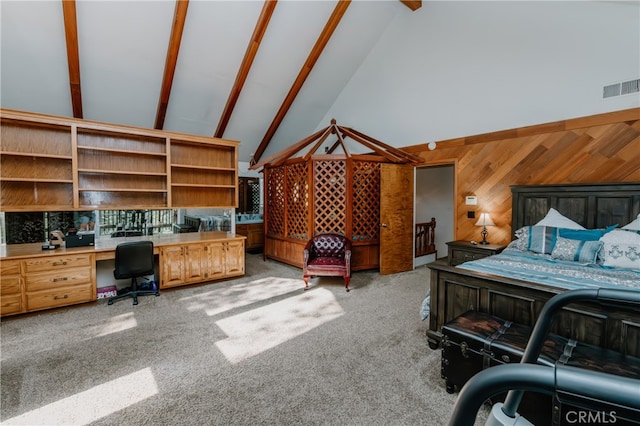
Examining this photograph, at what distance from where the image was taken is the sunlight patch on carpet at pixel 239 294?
364 centimetres

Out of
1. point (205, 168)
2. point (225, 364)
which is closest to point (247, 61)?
point (205, 168)

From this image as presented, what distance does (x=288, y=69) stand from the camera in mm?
5965

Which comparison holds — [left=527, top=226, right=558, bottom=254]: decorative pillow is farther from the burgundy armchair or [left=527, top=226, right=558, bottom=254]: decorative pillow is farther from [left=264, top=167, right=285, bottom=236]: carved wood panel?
[left=264, top=167, right=285, bottom=236]: carved wood panel

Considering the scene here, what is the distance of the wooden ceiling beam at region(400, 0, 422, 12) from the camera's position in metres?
5.09

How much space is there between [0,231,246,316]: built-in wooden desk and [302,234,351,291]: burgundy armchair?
1.31 m

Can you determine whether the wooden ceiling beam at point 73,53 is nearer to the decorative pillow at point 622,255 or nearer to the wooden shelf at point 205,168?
the wooden shelf at point 205,168

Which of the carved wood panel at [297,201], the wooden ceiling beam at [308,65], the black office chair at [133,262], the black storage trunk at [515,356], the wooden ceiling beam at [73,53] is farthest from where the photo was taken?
the carved wood panel at [297,201]

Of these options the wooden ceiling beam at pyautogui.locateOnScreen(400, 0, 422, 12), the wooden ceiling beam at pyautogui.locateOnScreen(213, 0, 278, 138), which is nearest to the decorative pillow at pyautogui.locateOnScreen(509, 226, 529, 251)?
the wooden ceiling beam at pyautogui.locateOnScreen(400, 0, 422, 12)

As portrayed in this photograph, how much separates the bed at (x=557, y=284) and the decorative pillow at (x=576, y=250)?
7cm

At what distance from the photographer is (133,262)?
3680 mm

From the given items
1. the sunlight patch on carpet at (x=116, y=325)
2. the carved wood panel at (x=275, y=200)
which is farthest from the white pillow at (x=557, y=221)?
the sunlight patch on carpet at (x=116, y=325)

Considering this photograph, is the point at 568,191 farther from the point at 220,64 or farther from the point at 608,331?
the point at 220,64

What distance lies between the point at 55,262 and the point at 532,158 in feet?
21.6

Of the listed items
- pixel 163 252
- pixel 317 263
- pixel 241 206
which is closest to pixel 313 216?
pixel 317 263
